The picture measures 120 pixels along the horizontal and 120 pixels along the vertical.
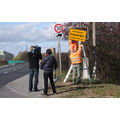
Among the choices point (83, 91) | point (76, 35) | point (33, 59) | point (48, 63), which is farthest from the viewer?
point (76, 35)

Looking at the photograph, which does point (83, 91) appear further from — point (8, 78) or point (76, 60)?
point (8, 78)

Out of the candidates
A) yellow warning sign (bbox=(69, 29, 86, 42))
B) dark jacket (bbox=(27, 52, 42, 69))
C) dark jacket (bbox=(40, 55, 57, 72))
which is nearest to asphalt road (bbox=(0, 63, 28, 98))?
dark jacket (bbox=(27, 52, 42, 69))

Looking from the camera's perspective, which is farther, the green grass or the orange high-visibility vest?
the orange high-visibility vest

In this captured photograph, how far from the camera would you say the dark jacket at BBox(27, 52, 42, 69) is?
27.8 ft

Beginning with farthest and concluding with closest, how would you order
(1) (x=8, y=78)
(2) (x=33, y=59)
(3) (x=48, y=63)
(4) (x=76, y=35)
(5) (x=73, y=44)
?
1. (1) (x=8, y=78)
2. (5) (x=73, y=44)
3. (4) (x=76, y=35)
4. (2) (x=33, y=59)
5. (3) (x=48, y=63)

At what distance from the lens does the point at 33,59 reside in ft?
27.8

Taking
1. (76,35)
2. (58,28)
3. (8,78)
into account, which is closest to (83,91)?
(76,35)

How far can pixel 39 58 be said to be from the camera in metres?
8.50

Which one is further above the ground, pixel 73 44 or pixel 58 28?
pixel 58 28

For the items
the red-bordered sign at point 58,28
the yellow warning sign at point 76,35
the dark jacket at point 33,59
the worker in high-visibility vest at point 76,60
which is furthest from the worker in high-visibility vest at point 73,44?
the dark jacket at point 33,59

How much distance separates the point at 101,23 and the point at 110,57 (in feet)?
5.35

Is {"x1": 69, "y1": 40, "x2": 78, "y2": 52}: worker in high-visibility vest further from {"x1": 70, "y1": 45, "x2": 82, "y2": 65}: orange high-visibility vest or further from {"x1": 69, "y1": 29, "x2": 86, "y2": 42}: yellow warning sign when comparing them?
{"x1": 69, "y1": 29, "x2": 86, "y2": 42}: yellow warning sign
